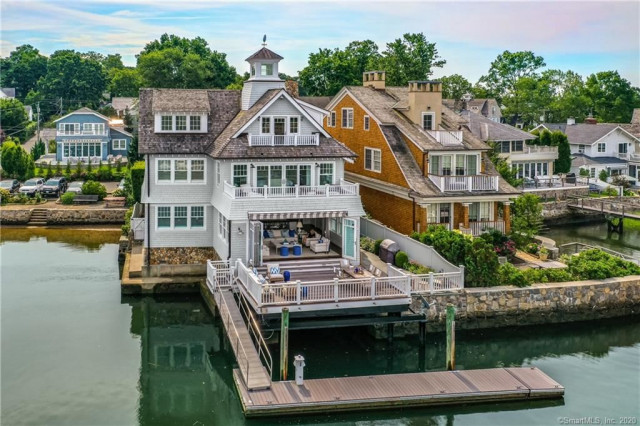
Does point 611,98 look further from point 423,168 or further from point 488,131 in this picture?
point 423,168

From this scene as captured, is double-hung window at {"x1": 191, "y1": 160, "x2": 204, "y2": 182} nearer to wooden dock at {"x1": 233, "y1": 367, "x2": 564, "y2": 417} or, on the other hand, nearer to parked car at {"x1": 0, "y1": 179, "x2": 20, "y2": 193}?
wooden dock at {"x1": 233, "y1": 367, "x2": 564, "y2": 417}

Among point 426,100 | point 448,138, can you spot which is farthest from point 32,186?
point 448,138

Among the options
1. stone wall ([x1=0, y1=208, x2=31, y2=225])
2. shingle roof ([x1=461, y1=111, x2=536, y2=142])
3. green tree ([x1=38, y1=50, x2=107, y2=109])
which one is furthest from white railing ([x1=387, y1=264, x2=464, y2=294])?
green tree ([x1=38, y1=50, x2=107, y2=109])

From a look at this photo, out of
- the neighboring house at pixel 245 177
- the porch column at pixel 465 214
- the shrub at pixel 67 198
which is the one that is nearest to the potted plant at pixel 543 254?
the porch column at pixel 465 214

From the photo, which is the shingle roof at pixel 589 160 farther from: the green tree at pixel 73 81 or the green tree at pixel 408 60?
the green tree at pixel 73 81

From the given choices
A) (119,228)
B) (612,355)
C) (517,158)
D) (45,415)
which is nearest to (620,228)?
(517,158)

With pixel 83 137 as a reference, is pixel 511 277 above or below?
below
